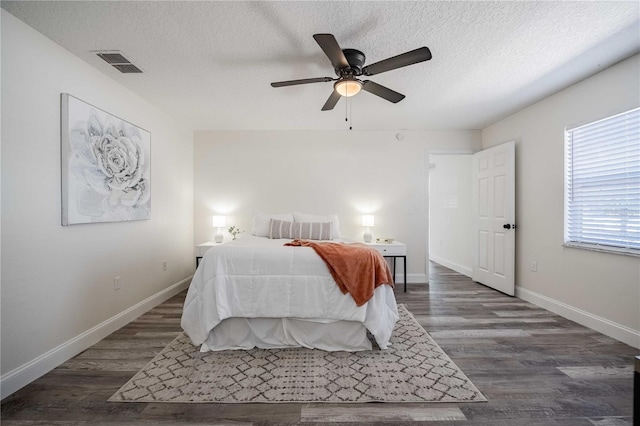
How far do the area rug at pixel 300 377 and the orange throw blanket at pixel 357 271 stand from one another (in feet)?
1.64

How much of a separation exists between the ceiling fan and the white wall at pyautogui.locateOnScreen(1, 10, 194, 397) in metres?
1.69

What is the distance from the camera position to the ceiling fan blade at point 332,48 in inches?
65.0

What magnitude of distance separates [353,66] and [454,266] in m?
4.58

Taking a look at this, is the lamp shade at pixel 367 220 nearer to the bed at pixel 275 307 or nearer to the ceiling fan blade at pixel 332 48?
the bed at pixel 275 307

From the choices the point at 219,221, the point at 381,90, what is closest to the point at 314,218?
the point at 219,221

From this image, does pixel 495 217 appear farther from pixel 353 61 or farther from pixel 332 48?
pixel 332 48

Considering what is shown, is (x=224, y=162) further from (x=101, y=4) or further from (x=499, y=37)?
(x=499, y=37)

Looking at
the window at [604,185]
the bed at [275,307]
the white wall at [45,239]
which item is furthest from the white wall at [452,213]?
the white wall at [45,239]

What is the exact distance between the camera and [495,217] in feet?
12.8

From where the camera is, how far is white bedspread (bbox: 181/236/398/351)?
2.19m

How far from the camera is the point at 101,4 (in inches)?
68.4

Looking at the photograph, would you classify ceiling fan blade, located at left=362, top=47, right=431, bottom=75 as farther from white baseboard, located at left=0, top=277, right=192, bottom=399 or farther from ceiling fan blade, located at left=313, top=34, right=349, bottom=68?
white baseboard, located at left=0, top=277, right=192, bottom=399

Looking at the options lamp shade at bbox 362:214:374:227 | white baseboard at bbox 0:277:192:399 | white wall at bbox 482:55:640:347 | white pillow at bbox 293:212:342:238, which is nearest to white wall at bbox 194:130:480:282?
lamp shade at bbox 362:214:374:227

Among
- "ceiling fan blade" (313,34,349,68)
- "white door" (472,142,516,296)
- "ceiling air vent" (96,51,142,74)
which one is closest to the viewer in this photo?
"ceiling fan blade" (313,34,349,68)
